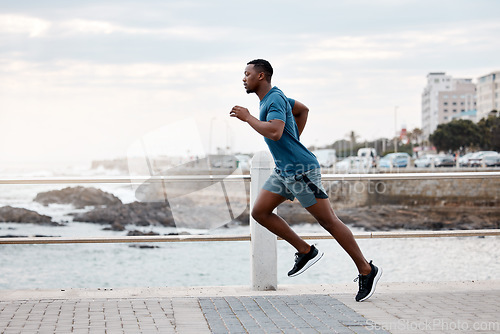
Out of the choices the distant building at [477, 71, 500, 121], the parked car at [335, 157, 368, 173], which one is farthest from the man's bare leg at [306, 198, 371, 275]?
the distant building at [477, 71, 500, 121]

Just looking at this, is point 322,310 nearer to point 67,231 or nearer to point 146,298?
point 146,298

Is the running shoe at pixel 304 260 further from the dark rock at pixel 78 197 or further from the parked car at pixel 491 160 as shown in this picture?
the dark rock at pixel 78 197

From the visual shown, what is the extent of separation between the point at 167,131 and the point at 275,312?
7.52 feet

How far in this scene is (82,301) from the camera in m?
6.05

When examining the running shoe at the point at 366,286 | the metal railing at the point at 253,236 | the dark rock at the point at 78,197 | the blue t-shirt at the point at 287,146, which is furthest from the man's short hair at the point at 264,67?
the dark rock at the point at 78,197

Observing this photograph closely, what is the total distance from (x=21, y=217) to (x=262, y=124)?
7489 centimetres

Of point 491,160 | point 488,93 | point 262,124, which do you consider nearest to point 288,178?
point 262,124

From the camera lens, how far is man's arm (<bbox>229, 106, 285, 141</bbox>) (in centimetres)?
536

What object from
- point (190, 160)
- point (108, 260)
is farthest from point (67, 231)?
point (190, 160)

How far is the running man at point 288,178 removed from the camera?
5613mm

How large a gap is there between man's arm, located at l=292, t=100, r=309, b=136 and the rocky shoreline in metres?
59.0

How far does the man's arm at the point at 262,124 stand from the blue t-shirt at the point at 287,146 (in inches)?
7.4

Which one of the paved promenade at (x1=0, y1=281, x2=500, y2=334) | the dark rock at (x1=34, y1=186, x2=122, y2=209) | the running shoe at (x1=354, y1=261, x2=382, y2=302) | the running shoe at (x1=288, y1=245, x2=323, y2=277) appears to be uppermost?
the running shoe at (x1=288, y1=245, x2=323, y2=277)

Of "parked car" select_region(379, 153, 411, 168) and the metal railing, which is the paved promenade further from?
"parked car" select_region(379, 153, 411, 168)
